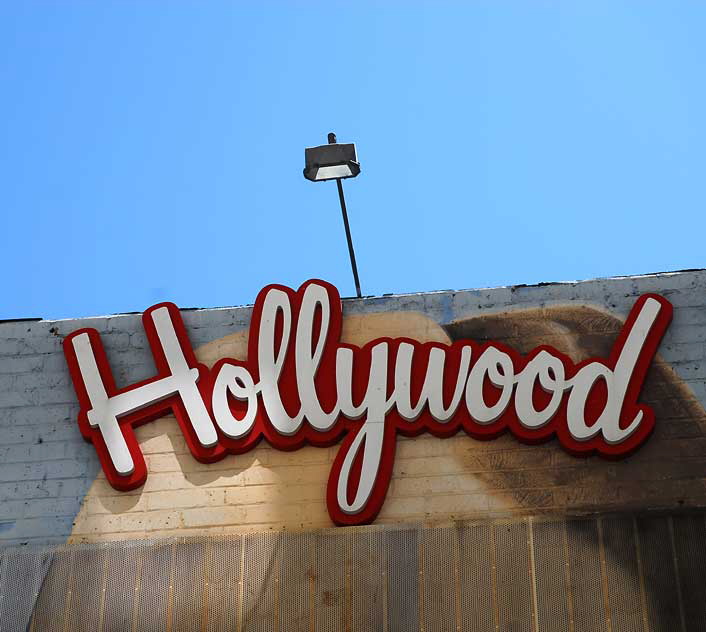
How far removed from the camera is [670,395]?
13688mm

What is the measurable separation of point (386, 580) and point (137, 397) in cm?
355

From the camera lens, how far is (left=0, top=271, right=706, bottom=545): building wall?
44.1ft

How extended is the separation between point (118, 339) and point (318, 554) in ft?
12.0

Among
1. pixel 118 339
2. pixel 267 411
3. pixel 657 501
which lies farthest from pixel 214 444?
pixel 657 501

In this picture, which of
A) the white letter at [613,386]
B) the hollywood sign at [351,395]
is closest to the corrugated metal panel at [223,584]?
the hollywood sign at [351,395]

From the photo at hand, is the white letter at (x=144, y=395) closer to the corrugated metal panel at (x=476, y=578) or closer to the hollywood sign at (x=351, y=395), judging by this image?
the hollywood sign at (x=351, y=395)

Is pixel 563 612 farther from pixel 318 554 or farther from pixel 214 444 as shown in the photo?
pixel 214 444

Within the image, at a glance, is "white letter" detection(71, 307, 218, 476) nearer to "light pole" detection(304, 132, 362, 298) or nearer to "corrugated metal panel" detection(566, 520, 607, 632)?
"light pole" detection(304, 132, 362, 298)

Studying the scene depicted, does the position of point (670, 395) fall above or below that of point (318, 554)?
above

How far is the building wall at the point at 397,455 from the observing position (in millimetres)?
13453

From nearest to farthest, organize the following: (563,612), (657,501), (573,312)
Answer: (563,612) → (657,501) → (573,312)

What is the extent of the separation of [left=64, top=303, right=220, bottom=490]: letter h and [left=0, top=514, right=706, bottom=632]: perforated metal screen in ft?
3.64

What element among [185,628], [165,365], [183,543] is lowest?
[185,628]

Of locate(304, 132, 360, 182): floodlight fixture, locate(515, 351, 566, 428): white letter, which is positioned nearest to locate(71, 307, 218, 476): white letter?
locate(304, 132, 360, 182): floodlight fixture
